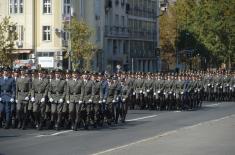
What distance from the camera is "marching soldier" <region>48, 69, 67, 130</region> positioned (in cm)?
2561

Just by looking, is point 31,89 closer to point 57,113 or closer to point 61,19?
point 57,113

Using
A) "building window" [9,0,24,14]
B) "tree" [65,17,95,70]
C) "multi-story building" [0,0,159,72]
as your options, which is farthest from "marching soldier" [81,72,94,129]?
"building window" [9,0,24,14]

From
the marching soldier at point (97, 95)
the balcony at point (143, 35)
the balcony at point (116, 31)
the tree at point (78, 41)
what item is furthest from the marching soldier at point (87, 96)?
the balcony at point (143, 35)

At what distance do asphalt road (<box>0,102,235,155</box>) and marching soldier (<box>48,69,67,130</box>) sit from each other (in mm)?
727

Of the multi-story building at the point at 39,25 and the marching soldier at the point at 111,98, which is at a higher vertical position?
the multi-story building at the point at 39,25

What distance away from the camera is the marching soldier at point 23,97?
26.0 meters

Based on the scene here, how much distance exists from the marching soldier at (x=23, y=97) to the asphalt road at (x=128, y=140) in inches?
24.4

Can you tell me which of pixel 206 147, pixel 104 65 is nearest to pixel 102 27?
pixel 104 65

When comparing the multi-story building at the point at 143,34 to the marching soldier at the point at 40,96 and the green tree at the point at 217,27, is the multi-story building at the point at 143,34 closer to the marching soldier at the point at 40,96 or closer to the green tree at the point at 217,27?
the green tree at the point at 217,27

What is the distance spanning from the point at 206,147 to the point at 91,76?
29.0ft

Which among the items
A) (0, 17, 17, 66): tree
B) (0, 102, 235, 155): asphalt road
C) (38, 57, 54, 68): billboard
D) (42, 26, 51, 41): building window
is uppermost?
(42, 26, 51, 41): building window

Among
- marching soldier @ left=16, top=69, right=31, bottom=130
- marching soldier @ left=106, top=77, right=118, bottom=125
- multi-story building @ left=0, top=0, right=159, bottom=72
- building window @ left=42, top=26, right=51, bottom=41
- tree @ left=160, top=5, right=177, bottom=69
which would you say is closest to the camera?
marching soldier @ left=16, top=69, right=31, bottom=130

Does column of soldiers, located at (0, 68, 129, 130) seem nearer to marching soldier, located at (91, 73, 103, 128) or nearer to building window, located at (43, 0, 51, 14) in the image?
marching soldier, located at (91, 73, 103, 128)

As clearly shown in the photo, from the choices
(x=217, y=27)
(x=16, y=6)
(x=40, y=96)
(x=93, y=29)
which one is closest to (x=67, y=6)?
(x=93, y=29)
